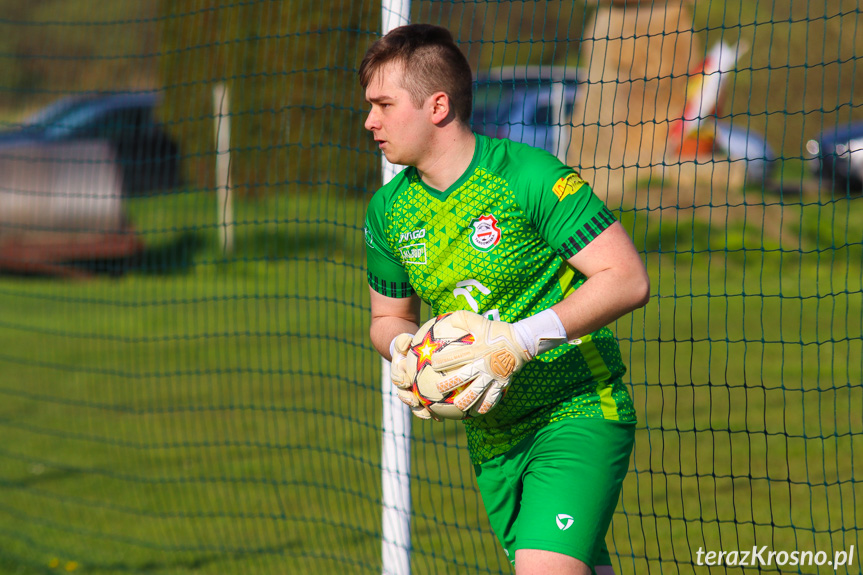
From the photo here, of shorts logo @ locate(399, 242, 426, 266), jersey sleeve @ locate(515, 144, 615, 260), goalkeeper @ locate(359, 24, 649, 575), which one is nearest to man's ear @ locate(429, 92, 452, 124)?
goalkeeper @ locate(359, 24, 649, 575)

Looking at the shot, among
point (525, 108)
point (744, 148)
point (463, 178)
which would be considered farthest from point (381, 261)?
point (744, 148)

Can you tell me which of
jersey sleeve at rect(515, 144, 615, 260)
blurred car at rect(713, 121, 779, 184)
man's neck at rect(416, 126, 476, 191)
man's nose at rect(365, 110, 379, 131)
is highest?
blurred car at rect(713, 121, 779, 184)

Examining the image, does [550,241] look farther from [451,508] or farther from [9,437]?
[9,437]

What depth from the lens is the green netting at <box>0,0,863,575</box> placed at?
4.36m

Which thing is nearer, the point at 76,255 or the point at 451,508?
the point at 451,508

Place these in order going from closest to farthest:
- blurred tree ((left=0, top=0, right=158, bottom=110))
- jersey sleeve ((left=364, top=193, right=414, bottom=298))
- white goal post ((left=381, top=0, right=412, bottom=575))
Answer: jersey sleeve ((left=364, top=193, right=414, bottom=298)) < white goal post ((left=381, top=0, right=412, bottom=575)) < blurred tree ((left=0, top=0, right=158, bottom=110))

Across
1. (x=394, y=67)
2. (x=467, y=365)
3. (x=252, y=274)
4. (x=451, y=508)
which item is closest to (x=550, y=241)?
(x=467, y=365)

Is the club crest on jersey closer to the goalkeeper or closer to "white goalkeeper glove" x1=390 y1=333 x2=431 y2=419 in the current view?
the goalkeeper

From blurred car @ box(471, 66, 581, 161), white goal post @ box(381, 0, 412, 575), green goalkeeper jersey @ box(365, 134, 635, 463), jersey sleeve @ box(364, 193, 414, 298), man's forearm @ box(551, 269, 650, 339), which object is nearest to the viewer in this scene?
man's forearm @ box(551, 269, 650, 339)

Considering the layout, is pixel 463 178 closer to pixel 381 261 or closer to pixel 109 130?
pixel 381 261

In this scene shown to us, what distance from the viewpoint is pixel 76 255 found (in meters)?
11.5

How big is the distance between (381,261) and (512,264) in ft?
1.66

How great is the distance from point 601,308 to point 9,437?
5672mm

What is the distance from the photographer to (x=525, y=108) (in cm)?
716
